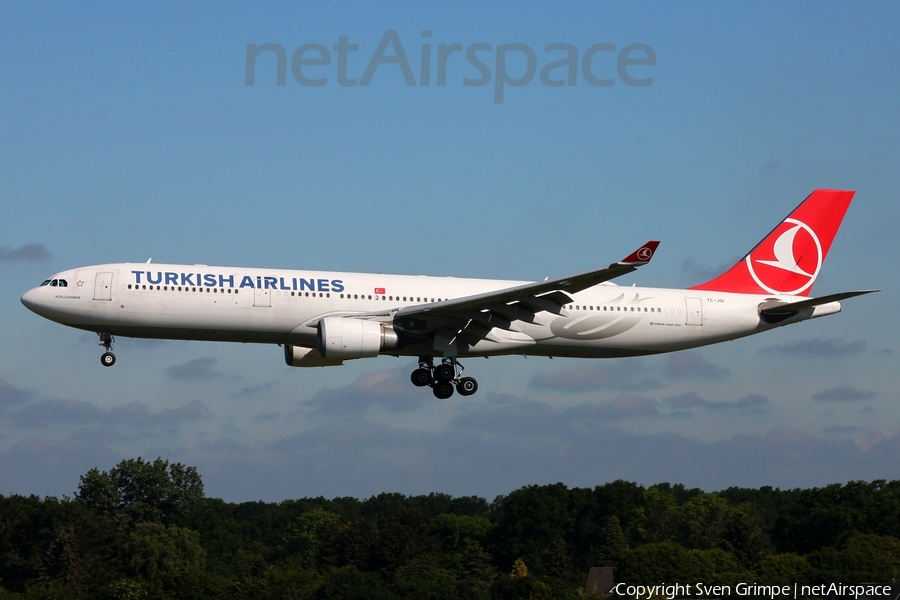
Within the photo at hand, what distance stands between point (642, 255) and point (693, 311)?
9.70 m

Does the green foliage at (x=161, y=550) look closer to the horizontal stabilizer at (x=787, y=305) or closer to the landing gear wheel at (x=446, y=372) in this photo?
the landing gear wheel at (x=446, y=372)

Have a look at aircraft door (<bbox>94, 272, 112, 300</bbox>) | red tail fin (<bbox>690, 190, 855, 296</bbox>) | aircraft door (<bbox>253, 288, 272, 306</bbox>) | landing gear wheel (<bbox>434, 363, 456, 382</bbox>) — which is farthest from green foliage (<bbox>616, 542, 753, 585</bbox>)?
aircraft door (<bbox>94, 272, 112, 300</bbox>)

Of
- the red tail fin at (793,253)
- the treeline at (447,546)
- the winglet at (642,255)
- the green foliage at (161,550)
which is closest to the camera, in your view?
the winglet at (642,255)

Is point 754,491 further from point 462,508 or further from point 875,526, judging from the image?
point 875,526

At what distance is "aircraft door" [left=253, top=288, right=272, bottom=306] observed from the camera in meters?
39.3

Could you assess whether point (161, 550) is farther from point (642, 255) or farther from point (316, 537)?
point (642, 255)

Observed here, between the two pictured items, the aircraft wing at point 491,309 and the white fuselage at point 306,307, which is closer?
the aircraft wing at point 491,309

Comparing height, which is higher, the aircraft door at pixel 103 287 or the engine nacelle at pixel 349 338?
the aircraft door at pixel 103 287

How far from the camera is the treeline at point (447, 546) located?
8744cm

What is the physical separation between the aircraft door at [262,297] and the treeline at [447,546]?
47.4 m

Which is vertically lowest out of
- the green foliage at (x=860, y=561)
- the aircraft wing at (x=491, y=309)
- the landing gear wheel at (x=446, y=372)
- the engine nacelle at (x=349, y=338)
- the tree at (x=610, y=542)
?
the green foliage at (x=860, y=561)

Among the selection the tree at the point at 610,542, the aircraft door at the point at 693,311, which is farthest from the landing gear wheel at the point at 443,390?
the tree at the point at 610,542

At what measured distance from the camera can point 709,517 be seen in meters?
135

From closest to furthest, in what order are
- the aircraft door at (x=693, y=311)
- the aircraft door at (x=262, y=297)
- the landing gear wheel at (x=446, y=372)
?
1. the aircraft door at (x=262, y=297)
2. the landing gear wheel at (x=446, y=372)
3. the aircraft door at (x=693, y=311)
